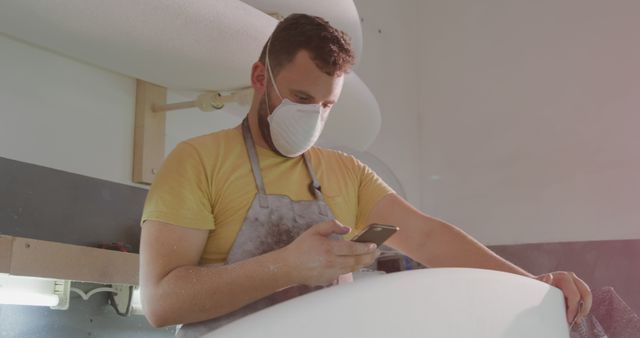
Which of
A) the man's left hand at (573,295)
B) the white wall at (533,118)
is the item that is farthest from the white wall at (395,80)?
the man's left hand at (573,295)

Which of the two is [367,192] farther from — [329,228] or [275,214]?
[329,228]

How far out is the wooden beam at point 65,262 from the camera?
1.43 m

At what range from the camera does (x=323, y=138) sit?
7.51 feet

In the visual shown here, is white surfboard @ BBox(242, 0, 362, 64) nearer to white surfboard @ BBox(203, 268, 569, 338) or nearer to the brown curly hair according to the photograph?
the brown curly hair

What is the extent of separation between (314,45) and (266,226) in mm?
289

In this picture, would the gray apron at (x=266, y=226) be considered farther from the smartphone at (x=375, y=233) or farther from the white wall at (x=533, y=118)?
the white wall at (x=533, y=118)

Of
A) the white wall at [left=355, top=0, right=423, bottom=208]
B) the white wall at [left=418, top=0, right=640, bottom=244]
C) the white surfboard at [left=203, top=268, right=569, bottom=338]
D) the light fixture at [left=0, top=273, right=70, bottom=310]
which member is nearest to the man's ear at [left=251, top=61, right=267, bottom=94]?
the white surfboard at [left=203, top=268, right=569, bottom=338]

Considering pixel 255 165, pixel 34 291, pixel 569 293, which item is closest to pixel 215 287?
pixel 255 165

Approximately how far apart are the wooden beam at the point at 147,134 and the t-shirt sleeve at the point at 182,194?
0.89 metres

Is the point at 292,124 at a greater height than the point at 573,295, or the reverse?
the point at 292,124

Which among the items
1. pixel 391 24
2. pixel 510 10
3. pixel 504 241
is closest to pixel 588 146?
pixel 504 241

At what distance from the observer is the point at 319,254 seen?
3.26ft

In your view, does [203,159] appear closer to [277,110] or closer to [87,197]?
[277,110]

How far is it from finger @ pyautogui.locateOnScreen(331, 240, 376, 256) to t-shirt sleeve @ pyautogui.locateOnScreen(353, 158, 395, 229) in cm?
28
